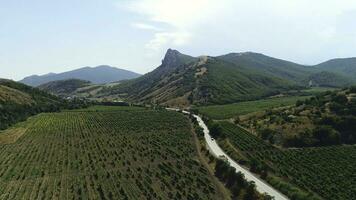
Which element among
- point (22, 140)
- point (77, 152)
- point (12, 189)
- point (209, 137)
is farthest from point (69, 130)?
point (12, 189)

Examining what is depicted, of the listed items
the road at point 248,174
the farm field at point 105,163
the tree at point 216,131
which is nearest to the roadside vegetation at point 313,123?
the tree at point 216,131

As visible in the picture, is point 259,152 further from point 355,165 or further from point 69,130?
point 69,130

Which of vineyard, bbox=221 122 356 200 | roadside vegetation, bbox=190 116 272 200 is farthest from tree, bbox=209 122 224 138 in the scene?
roadside vegetation, bbox=190 116 272 200

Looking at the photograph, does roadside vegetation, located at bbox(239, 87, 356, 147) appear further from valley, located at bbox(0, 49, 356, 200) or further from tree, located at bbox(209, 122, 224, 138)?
tree, located at bbox(209, 122, 224, 138)

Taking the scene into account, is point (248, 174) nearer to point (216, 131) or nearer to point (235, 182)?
point (235, 182)

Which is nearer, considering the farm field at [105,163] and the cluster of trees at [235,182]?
the cluster of trees at [235,182]

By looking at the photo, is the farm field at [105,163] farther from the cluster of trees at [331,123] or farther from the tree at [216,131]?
the cluster of trees at [331,123]
